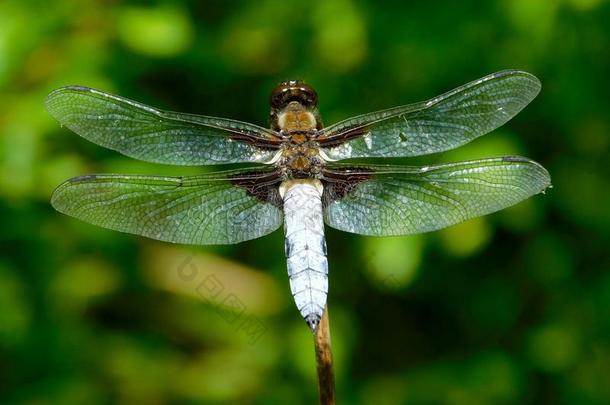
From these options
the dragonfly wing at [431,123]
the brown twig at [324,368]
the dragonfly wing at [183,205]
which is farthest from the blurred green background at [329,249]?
the brown twig at [324,368]

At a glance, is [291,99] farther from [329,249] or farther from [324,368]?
[329,249]

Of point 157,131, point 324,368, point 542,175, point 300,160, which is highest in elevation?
point 157,131

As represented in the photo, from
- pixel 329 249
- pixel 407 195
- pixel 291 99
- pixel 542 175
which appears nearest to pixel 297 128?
pixel 291 99

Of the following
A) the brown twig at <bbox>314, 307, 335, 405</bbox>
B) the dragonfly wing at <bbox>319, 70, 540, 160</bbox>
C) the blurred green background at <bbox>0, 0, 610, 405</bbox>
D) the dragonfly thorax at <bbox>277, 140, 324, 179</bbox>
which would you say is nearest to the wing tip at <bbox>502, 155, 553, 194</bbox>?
the dragonfly wing at <bbox>319, 70, 540, 160</bbox>

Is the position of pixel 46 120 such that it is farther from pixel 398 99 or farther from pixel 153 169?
pixel 398 99

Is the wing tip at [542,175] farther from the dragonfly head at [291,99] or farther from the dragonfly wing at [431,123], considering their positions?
the dragonfly head at [291,99]

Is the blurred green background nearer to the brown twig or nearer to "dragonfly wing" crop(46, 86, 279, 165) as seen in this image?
"dragonfly wing" crop(46, 86, 279, 165)
